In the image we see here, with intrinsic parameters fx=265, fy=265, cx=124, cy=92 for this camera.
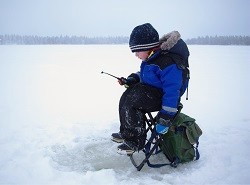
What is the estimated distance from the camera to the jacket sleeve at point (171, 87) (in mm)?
3096

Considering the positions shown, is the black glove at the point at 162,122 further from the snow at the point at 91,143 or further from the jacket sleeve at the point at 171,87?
the snow at the point at 91,143

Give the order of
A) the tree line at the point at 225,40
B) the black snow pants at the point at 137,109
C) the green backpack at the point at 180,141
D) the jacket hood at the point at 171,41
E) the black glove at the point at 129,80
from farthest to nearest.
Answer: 1. the tree line at the point at 225,40
2. the black glove at the point at 129,80
3. the green backpack at the point at 180,141
4. the black snow pants at the point at 137,109
5. the jacket hood at the point at 171,41

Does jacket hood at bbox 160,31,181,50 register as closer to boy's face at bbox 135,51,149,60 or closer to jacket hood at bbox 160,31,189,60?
jacket hood at bbox 160,31,189,60

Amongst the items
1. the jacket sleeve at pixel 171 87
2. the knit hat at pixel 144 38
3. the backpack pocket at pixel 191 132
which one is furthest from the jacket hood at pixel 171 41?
the backpack pocket at pixel 191 132

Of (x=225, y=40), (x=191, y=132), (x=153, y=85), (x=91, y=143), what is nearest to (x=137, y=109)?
(x=153, y=85)

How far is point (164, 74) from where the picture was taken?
10.3ft

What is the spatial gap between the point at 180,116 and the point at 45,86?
23.6 feet

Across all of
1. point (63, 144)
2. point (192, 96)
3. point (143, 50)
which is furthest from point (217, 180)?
point (192, 96)

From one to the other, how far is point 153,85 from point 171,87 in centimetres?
34

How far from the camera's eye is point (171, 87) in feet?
10.1

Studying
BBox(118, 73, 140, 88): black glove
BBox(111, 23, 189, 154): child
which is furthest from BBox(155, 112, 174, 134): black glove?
BBox(118, 73, 140, 88): black glove

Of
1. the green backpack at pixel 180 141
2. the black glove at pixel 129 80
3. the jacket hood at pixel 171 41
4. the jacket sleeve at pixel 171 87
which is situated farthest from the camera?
the black glove at pixel 129 80

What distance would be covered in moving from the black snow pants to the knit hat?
497 millimetres

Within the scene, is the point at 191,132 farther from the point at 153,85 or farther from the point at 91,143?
the point at 91,143
